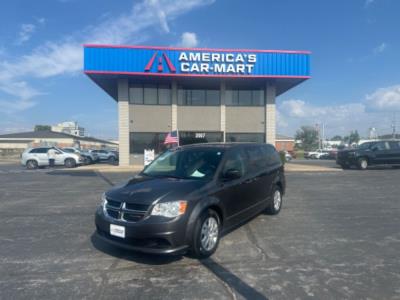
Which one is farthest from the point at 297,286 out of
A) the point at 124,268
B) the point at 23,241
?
the point at 23,241

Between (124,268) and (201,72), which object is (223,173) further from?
(201,72)

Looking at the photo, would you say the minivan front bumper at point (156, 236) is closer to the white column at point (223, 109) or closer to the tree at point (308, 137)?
the white column at point (223, 109)

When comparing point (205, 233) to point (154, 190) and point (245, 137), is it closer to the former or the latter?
point (154, 190)

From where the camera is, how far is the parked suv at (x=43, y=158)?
2186 cm

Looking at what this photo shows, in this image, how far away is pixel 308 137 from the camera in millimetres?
102188

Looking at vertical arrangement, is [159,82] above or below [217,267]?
above

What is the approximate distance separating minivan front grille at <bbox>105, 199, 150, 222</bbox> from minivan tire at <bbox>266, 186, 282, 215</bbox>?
3.65 metres

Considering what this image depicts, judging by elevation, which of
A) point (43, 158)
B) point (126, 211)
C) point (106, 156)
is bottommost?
point (106, 156)

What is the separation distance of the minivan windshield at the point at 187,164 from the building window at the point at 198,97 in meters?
17.8

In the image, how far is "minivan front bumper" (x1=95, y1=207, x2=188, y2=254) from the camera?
3695 millimetres

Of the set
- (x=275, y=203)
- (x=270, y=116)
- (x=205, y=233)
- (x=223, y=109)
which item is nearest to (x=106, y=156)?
(x=223, y=109)

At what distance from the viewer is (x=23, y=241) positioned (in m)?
5.15

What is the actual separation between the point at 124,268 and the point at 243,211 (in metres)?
2.33

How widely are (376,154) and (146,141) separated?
1639cm
